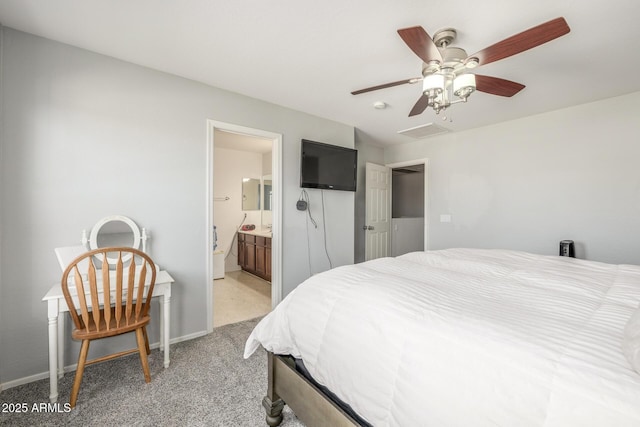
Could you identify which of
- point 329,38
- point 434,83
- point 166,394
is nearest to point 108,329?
point 166,394

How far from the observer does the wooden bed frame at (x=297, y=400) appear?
3.75ft

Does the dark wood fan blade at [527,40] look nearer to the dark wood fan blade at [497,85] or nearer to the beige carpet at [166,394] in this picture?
the dark wood fan blade at [497,85]

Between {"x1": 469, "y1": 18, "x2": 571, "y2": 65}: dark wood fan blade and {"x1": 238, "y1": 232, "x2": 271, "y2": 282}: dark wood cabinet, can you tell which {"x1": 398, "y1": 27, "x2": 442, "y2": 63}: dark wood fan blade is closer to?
{"x1": 469, "y1": 18, "x2": 571, "y2": 65}: dark wood fan blade

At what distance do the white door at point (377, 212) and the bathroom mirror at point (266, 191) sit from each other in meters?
1.90

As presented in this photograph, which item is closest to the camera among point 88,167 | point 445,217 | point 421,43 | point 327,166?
point 421,43

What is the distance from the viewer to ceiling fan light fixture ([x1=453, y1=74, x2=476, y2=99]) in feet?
5.31

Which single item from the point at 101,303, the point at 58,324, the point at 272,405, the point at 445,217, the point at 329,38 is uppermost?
the point at 329,38

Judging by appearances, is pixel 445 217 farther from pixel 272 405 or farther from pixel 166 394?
pixel 166 394

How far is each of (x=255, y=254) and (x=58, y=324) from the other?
2.84 metres

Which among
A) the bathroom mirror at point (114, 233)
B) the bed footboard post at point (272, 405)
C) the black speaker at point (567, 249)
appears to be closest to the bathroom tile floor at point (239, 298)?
the bathroom mirror at point (114, 233)

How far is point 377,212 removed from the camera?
465cm

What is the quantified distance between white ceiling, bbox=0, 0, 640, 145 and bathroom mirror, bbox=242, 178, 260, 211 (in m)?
2.68

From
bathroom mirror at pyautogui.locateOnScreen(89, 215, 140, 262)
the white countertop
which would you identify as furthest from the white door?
bathroom mirror at pyautogui.locateOnScreen(89, 215, 140, 262)

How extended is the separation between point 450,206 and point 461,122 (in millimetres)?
1164
